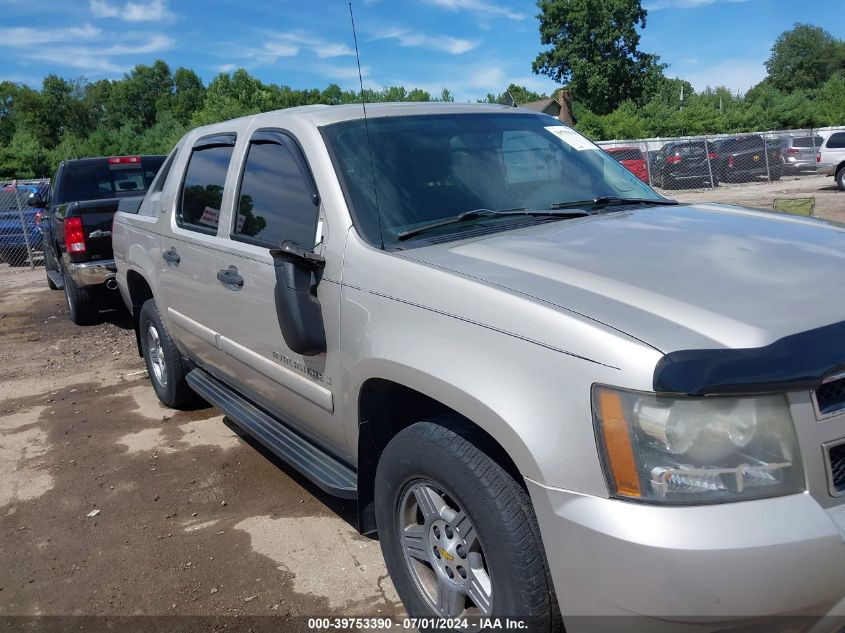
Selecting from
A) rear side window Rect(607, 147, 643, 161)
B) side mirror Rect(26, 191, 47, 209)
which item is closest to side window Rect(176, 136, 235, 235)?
side mirror Rect(26, 191, 47, 209)

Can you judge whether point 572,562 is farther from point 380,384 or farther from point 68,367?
point 68,367

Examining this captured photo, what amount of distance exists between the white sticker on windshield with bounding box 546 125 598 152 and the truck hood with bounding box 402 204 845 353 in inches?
33.7

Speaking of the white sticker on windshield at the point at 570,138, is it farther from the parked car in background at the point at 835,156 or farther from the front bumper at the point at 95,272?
the parked car in background at the point at 835,156

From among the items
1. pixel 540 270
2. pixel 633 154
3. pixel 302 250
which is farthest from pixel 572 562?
pixel 633 154

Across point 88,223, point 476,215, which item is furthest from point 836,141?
point 476,215

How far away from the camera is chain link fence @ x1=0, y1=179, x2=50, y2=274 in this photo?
597 inches

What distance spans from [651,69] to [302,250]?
2553 inches

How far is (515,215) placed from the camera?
10.3ft

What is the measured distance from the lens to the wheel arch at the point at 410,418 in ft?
6.72

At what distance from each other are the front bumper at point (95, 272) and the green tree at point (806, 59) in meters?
89.4

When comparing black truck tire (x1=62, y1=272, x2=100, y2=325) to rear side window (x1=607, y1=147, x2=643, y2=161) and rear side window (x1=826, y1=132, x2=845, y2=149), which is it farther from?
rear side window (x1=826, y1=132, x2=845, y2=149)

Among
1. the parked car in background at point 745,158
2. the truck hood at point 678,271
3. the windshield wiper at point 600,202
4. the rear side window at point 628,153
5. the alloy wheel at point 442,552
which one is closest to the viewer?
the truck hood at point 678,271

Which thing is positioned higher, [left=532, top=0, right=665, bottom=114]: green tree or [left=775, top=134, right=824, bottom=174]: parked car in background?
[left=532, top=0, right=665, bottom=114]: green tree

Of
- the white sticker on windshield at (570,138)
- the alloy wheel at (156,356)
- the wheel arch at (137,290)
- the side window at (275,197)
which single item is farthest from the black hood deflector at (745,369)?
the wheel arch at (137,290)
